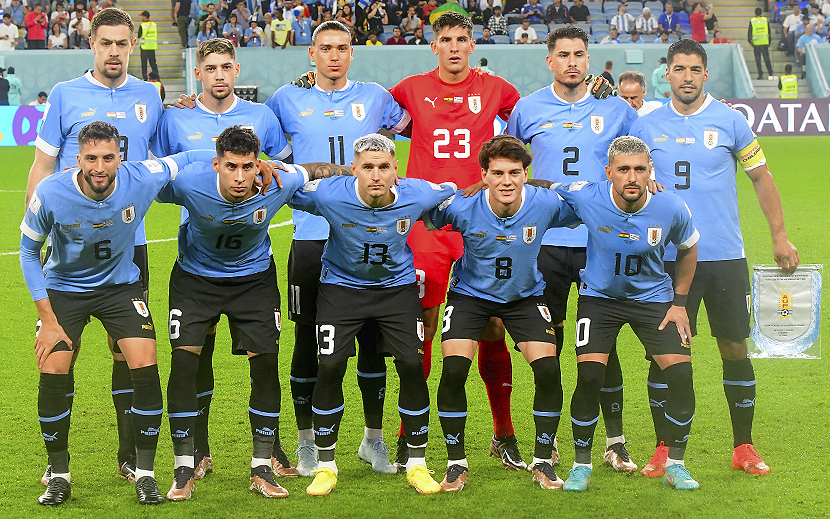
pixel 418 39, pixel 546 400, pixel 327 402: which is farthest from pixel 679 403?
pixel 418 39

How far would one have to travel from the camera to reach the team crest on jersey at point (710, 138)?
5355 mm

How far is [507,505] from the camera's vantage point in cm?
493

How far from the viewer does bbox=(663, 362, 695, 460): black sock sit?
509cm

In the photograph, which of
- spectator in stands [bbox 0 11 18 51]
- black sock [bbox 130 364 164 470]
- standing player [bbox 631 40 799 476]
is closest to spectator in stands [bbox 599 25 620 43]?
spectator in stands [bbox 0 11 18 51]

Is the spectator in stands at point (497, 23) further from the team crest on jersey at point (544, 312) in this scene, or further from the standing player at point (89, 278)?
the standing player at point (89, 278)

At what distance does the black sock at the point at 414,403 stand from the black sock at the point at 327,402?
35cm

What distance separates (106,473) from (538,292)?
2.73 meters

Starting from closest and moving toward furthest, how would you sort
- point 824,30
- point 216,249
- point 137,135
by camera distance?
1. point 216,249
2. point 137,135
3. point 824,30

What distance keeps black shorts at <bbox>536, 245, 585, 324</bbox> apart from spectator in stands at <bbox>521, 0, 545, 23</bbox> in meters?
23.3

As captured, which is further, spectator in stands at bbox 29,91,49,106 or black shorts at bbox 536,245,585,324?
spectator in stands at bbox 29,91,49,106

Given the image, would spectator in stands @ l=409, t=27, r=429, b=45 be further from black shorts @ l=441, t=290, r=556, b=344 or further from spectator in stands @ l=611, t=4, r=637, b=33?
black shorts @ l=441, t=290, r=556, b=344

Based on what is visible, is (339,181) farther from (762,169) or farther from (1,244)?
(1,244)

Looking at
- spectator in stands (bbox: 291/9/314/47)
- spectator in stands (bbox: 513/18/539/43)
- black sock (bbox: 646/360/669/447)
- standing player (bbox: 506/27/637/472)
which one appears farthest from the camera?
spectator in stands (bbox: 513/18/539/43)

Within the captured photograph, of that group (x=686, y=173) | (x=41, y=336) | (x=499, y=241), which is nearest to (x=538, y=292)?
(x=499, y=241)
